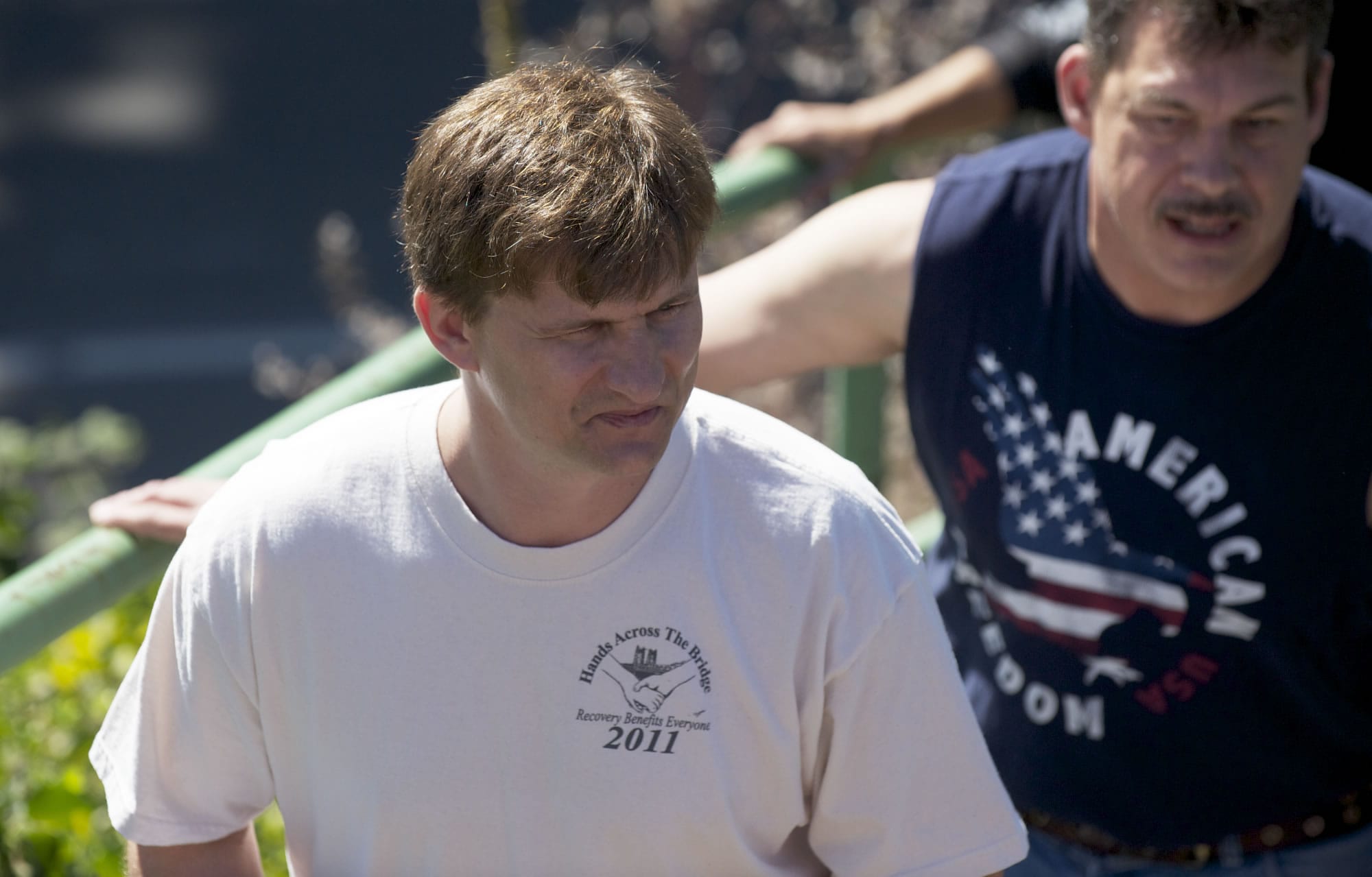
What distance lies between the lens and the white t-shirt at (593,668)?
5.30 ft

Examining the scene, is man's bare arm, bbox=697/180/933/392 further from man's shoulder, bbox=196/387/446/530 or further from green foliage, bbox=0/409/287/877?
green foliage, bbox=0/409/287/877

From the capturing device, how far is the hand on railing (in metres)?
1.84

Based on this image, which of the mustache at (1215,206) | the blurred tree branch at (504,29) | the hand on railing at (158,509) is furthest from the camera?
the blurred tree branch at (504,29)

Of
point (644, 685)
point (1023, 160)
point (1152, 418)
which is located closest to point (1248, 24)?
point (1023, 160)

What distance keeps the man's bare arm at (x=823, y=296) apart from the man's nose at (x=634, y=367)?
690 mm

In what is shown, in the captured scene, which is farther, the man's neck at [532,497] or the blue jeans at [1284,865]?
the blue jeans at [1284,865]

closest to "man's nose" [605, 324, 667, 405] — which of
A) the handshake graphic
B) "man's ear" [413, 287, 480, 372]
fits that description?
"man's ear" [413, 287, 480, 372]

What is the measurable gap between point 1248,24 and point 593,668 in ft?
3.47

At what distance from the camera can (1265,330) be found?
1.98 m

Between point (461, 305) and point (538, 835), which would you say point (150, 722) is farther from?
point (461, 305)

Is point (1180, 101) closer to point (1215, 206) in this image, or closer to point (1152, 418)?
point (1215, 206)

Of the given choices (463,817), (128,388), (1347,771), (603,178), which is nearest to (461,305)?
(603,178)

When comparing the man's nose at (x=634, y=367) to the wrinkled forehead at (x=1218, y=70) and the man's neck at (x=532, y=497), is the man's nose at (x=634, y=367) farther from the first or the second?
the wrinkled forehead at (x=1218, y=70)

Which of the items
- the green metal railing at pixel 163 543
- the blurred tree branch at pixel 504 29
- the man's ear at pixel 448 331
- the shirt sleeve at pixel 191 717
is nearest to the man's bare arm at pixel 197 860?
the shirt sleeve at pixel 191 717
